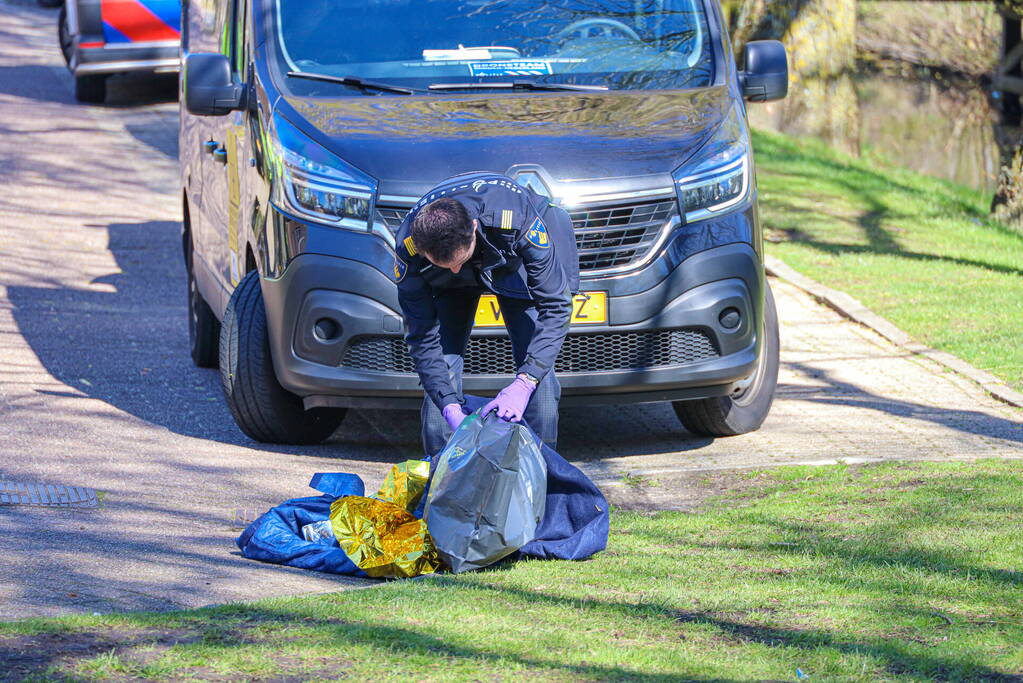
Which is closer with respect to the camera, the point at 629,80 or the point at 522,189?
the point at 522,189

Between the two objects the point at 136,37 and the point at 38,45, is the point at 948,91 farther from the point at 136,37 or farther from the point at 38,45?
the point at 38,45

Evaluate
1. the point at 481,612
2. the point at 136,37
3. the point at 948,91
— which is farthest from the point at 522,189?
the point at 948,91

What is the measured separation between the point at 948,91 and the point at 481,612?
1887 centimetres

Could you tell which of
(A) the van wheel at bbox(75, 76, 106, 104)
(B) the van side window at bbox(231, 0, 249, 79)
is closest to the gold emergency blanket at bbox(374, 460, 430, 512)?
(B) the van side window at bbox(231, 0, 249, 79)

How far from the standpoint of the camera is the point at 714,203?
20.4ft

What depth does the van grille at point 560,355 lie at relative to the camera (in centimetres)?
604

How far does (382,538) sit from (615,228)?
69.9 inches

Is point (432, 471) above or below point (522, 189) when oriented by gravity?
below

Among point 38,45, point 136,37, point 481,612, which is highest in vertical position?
point 481,612

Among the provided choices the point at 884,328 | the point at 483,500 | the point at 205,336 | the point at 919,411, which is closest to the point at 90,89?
the point at 205,336

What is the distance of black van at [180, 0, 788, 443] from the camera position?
5992 mm

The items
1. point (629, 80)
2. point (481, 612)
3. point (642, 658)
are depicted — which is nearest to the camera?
point (642, 658)

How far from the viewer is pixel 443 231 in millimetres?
4746

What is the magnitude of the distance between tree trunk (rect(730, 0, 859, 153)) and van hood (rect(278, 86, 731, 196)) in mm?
9300
